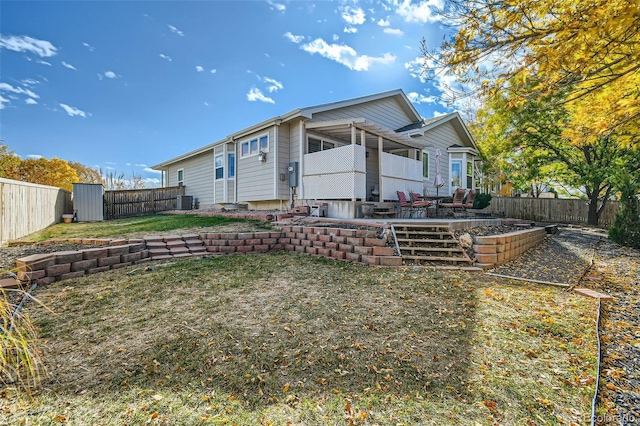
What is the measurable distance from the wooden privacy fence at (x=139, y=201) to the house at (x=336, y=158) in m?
2.83

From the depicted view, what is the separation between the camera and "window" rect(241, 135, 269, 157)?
1162 cm

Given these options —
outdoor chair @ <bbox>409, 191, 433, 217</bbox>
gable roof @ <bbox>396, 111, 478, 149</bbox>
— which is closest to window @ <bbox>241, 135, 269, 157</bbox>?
outdoor chair @ <bbox>409, 191, 433, 217</bbox>

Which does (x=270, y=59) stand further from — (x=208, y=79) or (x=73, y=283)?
(x=73, y=283)

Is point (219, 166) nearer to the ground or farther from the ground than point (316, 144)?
nearer to the ground

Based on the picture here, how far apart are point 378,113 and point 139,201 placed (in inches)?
549

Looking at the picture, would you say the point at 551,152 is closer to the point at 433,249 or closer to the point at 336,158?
the point at 336,158

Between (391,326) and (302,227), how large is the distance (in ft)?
13.4

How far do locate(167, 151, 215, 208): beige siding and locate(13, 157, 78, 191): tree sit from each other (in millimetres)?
13113

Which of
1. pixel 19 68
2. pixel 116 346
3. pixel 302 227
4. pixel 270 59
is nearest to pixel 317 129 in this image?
pixel 270 59

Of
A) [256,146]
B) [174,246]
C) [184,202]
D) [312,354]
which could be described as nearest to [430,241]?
[312,354]

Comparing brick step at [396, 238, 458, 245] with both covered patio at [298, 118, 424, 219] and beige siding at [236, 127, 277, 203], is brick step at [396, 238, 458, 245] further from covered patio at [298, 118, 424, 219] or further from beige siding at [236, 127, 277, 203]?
beige siding at [236, 127, 277, 203]

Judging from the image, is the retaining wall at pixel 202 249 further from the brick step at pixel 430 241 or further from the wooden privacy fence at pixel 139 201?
the wooden privacy fence at pixel 139 201

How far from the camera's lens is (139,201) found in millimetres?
16688

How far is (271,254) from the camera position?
6.62 metres
